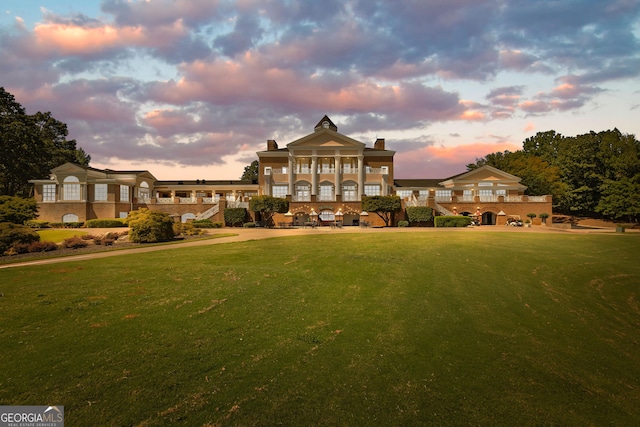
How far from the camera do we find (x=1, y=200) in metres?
26.3

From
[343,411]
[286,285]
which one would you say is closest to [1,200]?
[286,285]

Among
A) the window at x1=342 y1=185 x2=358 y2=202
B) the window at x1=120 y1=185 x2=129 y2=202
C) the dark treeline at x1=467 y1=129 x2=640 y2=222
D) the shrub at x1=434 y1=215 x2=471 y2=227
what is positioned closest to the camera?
the shrub at x1=434 y1=215 x2=471 y2=227

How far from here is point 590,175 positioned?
62562 mm

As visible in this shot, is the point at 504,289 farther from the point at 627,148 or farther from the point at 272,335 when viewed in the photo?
the point at 627,148

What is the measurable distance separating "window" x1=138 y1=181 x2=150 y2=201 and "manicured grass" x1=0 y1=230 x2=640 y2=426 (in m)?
46.4

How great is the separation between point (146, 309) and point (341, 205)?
4004 centimetres

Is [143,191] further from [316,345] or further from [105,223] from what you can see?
[316,345]

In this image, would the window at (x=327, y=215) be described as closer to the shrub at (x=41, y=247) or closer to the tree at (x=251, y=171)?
the shrub at (x=41, y=247)

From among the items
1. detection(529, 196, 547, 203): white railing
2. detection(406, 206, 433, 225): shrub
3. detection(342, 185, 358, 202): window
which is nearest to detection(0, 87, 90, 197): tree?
detection(342, 185, 358, 202): window

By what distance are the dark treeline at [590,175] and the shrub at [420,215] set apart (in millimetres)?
31228

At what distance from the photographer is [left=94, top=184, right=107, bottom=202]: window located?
169 ft

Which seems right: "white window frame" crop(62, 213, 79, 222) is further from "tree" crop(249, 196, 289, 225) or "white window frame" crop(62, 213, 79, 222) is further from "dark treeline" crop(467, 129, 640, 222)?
"dark treeline" crop(467, 129, 640, 222)

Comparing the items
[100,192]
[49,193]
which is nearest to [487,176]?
→ [100,192]

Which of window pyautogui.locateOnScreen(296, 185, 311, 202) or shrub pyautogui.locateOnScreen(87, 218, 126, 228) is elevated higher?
window pyautogui.locateOnScreen(296, 185, 311, 202)
